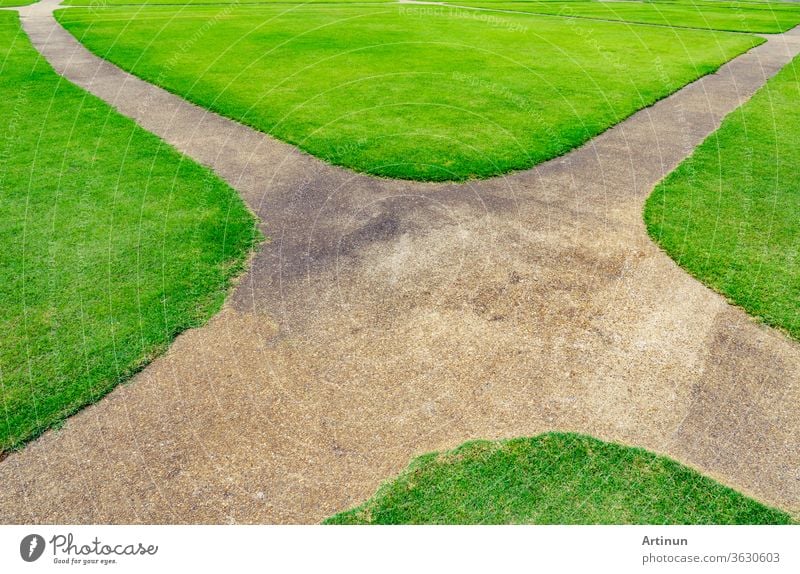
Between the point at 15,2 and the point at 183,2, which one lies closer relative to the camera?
the point at 183,2

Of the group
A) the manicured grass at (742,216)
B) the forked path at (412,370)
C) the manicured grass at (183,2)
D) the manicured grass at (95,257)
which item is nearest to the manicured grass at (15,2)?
the manicured grass at (183,2)

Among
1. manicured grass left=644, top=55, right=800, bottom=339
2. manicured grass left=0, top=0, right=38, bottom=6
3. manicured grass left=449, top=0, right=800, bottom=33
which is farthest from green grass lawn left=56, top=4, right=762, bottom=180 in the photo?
manicured grass left=0, top=0, right=38, bottom=6

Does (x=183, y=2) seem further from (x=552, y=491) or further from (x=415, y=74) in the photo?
(x=552, y=491)

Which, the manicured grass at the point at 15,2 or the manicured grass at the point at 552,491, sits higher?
the manicured grass at the point at 15,2

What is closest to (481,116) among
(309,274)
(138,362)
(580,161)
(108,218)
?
(580,161)

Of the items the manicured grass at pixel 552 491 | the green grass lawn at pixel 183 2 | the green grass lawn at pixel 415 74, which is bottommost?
the manicured grass at pixel 552 491

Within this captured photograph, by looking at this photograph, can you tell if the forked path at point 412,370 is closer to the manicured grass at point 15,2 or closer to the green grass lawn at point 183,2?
the green grass lawn at point 183,2

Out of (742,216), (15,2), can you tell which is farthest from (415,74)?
(15,2)
